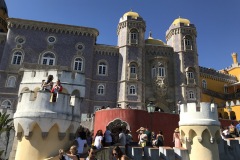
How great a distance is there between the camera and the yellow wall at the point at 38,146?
777 cm

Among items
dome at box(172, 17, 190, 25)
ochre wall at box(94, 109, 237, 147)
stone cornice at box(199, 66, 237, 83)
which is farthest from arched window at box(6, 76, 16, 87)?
stone cornice at box(199, 66, 237, 83)

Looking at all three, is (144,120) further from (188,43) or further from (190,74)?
(188,43)

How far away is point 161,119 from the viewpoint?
741 inches

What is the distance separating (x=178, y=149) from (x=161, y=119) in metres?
7.84

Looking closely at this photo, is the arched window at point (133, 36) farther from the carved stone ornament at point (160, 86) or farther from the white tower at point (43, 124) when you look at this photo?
the white tower at point (43, 124)

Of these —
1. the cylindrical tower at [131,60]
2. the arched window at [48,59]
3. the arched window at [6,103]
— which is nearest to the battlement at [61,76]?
the arched window at [6,103]

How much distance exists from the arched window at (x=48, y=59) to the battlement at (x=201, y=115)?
21444 millimetres

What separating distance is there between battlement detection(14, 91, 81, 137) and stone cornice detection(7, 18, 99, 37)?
926 inches

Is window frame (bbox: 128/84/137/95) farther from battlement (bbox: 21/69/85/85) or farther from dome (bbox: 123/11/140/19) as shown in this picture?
battlement (bbox: 21/69/85/85)

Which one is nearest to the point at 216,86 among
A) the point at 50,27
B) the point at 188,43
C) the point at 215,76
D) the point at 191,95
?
the point at 215,76

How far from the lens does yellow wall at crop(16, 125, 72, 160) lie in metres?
7.77

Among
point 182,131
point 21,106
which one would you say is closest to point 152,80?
point 182,131

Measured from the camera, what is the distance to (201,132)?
11.2 meters

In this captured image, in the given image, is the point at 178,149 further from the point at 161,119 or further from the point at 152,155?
the point at 161,119
